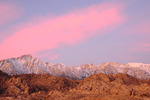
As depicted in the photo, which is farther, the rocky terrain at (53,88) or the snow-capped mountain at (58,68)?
the snow-capped mountain at (58,68)

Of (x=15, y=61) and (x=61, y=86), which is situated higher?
(x=15, y=61)

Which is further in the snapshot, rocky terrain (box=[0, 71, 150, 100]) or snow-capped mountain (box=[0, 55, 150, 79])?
snow-capped mountain (box=[0, 55, 150, 79])

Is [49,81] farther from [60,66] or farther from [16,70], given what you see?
[60,66]

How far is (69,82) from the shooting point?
48.8m

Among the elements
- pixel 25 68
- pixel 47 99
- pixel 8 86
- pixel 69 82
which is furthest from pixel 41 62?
pixel 47 99

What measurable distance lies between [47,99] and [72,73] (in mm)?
104983

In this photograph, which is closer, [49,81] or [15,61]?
[49,81]

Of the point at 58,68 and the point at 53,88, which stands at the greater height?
the point at 58,68

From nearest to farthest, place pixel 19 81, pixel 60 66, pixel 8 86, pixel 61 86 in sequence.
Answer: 1. pixel 8 86
2. pixel 19 81
3. pixel 61 86
4. pixel 60 66

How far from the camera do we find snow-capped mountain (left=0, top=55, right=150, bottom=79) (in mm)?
117225

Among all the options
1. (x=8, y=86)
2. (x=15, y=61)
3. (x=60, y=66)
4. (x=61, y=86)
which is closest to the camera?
(x=8, y=86)

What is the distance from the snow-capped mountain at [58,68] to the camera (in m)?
117

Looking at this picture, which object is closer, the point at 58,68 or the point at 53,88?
the point at 53,88

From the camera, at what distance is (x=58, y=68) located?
132 m
